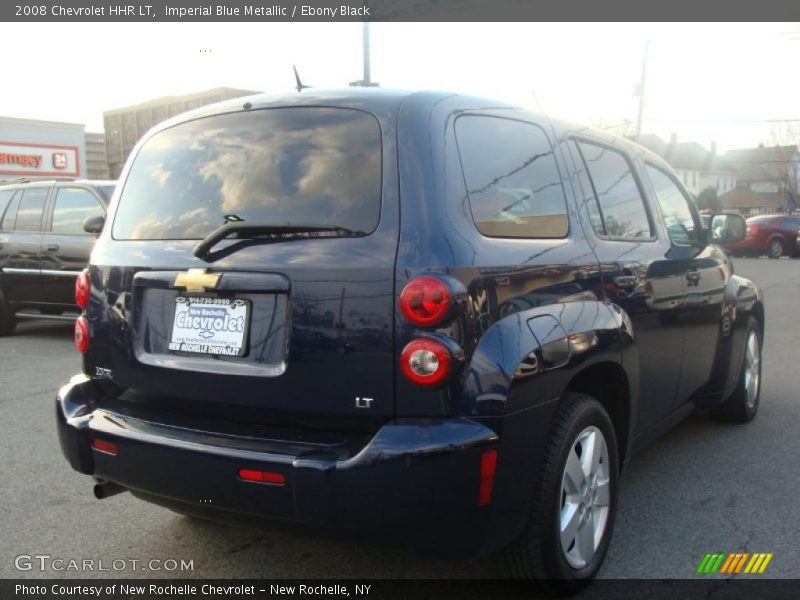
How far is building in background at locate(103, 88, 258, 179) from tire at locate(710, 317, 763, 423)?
1212 inches

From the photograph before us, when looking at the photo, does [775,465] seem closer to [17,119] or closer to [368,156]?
[368,156]

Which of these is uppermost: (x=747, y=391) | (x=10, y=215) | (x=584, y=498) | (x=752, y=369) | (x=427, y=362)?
(x=427, y=362)

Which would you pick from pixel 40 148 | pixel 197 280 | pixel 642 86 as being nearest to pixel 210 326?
pixel 197 280

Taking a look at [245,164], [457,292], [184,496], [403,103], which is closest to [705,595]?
[457,292]

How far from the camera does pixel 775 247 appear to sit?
85.1ft

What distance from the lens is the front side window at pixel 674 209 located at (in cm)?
415

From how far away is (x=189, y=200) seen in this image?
9.54 feet

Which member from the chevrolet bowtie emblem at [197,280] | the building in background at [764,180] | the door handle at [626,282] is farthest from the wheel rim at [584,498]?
the building in background at [764,180]

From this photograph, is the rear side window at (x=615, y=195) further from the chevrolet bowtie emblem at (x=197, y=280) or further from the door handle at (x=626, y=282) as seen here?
the chevrolet bowtie emblem at (x=197, y=280)

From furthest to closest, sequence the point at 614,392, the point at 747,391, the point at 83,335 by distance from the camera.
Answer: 1. the point at 747,391
2. the point at 614,392
3. the point at 83,335

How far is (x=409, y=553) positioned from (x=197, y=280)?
4.02 ft

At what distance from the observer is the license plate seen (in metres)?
2.62

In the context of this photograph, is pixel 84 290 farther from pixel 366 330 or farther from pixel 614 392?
pixel 614 392

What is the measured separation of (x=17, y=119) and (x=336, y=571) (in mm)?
32106
